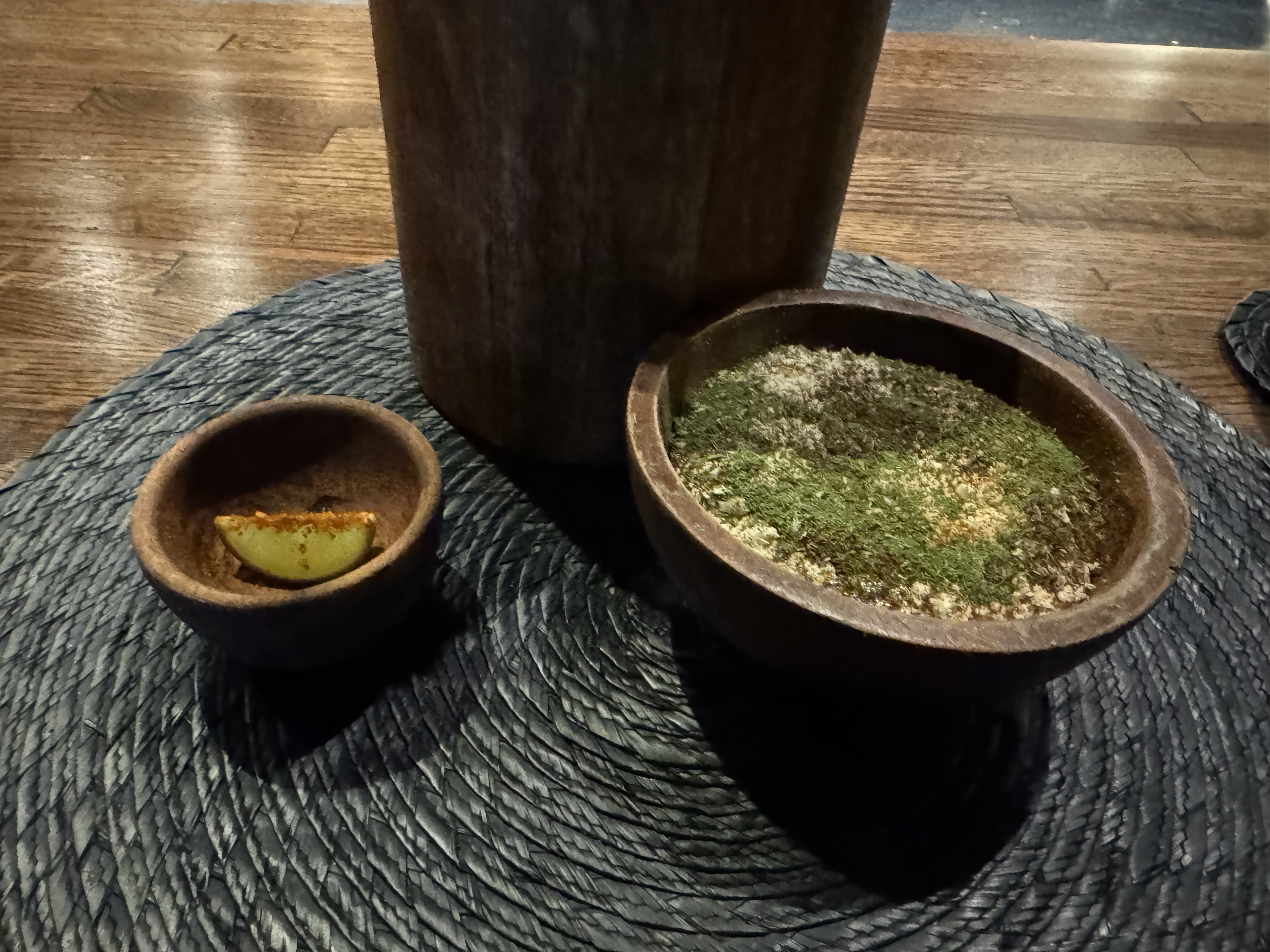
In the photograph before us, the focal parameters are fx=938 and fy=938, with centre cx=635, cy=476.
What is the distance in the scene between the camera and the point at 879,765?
0.58m

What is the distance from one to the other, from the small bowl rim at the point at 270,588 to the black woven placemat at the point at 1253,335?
826mm

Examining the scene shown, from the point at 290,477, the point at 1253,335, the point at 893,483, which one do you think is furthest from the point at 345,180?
the point at 1253,335

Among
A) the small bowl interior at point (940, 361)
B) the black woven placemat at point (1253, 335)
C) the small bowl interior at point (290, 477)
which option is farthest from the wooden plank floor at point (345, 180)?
the small bowl interior at point (940, 361)

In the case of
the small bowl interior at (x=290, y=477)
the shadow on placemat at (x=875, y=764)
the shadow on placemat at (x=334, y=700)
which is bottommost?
the shadow on placemat at (x=334, y=700)

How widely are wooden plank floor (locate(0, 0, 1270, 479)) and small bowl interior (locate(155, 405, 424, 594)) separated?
278mm

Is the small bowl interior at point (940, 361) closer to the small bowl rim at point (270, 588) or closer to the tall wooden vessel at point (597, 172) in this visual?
the tall wooden vessel at point (597, 172)

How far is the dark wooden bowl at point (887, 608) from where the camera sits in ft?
1.54

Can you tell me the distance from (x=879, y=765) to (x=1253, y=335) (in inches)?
28.6

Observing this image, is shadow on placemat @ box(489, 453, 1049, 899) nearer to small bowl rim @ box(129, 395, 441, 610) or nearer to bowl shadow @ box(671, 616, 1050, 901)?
bowl shadow @ box(671, 616, 1050, 901)

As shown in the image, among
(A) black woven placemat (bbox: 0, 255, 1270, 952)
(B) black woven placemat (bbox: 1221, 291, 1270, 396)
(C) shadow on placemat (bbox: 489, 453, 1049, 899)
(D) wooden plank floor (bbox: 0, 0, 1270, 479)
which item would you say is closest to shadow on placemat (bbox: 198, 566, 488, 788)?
(A) black woven placemat (bbox: 0, 255, 1270, 952)

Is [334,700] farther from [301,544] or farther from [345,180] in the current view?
[345,180]

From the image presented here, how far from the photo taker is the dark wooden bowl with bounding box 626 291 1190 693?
471mm

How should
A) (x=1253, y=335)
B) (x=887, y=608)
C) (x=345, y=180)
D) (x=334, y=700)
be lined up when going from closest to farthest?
(x=887, y=608), (x=334, y=700), (x=1253, y=335), (x=345, y=180)

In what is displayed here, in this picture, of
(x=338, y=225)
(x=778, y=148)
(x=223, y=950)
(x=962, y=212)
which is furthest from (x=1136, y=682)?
(x=338, y=225)
